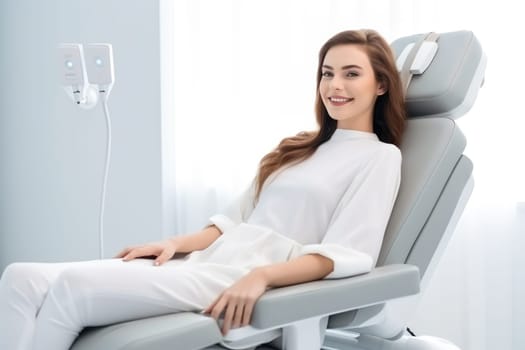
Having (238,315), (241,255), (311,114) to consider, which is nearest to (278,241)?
(241,255)

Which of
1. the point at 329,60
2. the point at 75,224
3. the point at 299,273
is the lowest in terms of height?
the point at 75,224

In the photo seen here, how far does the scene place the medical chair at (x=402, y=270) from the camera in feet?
4.26

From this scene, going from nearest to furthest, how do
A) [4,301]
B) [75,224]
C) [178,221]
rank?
[4,301], [178,221], [75,224]

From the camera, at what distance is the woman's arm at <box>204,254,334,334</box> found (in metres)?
1.33

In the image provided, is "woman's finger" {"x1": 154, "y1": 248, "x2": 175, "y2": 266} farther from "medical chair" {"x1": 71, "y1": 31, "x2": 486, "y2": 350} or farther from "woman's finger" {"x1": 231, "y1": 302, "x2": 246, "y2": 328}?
"woman's finger" {"x1": 231, "y1": 302, "x2": 246, "y2": 328}

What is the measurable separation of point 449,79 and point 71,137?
2160mm

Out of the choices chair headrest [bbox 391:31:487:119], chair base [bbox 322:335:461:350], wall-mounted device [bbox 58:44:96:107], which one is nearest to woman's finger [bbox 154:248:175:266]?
chair base [bbox 322:335:461:350]

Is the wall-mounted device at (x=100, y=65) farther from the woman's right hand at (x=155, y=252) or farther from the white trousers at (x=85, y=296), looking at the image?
the white trousers at (x=85, y=296)

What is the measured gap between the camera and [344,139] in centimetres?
194

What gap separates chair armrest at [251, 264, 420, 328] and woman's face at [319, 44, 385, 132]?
18.3 inches

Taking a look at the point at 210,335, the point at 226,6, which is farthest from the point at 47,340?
the point at 226,6

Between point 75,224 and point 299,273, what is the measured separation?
2.26m

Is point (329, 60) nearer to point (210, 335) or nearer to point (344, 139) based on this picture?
point (344, 139)

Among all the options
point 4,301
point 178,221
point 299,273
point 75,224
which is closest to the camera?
point 4,301
